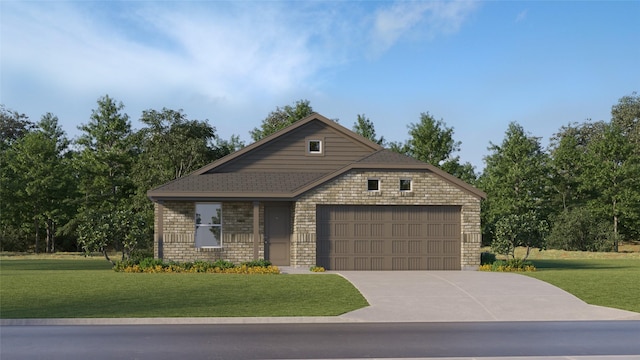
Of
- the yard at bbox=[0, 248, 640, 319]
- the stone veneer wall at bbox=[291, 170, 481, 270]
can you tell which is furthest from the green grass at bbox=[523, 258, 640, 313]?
the stone veneer wall at bbox=[291, 170, 481, 270]

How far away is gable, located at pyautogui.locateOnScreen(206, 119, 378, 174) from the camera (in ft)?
99.7

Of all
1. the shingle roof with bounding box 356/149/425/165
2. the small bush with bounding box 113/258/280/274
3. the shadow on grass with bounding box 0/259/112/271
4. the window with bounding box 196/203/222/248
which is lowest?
the shadow on grass with bounding box 0/259/112/271

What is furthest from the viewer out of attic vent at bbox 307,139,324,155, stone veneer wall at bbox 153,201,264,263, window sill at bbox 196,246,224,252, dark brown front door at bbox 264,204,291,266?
attic vent at bbox 307,139,324,155

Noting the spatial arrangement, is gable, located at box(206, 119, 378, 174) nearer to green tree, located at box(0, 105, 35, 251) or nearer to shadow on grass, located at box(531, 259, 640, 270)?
shadow on grass, located at box(531, 259, 640, 270)

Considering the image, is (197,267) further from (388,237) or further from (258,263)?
(388,237)

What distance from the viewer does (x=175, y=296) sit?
18297 mm

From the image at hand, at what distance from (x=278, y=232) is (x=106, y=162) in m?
27.6

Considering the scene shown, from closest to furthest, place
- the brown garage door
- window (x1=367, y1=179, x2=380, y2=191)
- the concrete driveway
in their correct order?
the concrete driveway → the brown garage door → window (x1=367, y1=179, x2=380, y2=191)

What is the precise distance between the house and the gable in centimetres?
189

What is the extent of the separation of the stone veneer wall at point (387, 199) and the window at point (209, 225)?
10.9ft

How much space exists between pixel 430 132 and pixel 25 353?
4078cm

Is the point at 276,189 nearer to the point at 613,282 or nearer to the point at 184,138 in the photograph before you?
the point at 613,282

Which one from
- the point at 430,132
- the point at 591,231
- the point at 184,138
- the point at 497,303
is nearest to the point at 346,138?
the point at 497,303

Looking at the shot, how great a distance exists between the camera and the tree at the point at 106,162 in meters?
50.6
